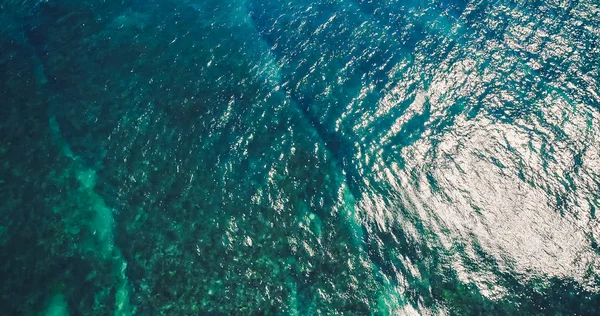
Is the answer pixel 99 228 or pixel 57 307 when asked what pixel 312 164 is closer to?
pixel 99 228

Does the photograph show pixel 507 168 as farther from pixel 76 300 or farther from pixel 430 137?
pixel 76 300

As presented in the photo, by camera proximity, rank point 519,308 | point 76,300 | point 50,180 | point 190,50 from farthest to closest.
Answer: point 190,50 < point 50,180 < point 76,300 < point 519,308

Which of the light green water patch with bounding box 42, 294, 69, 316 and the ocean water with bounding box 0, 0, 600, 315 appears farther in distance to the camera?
the light green water patch with bounding box 42, 294, 69, 316

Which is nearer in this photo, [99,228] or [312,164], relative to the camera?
[99,228]

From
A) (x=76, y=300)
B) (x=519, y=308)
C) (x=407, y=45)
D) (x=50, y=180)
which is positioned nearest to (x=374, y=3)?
(x=407, y=45)

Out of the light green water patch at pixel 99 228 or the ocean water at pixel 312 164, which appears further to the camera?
the light green water patch at pixel 99 228

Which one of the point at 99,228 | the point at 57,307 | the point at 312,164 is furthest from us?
the point at 312,164

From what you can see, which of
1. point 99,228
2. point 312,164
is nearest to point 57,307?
point 99,228

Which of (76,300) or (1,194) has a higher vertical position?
(1,194)
